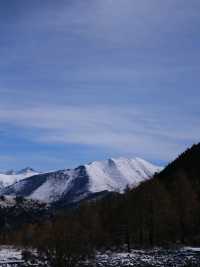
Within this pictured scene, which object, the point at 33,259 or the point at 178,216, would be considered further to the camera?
the point at 178,216

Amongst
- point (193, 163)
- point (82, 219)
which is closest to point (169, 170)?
point (193, 163)

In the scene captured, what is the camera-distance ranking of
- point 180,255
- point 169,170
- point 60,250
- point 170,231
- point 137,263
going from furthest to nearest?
point 169,170, point 170,231, point 180,255, point 137,263, point 60,250

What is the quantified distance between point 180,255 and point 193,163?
11448 centimetres

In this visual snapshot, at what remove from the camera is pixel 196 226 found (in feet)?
340

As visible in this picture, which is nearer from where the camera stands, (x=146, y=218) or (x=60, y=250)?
(x=60, y=250)

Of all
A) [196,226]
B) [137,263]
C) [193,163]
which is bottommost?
[137,263]

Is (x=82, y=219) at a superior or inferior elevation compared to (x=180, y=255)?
superior

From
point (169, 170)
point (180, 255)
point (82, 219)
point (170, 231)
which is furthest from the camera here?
point (169, 170)

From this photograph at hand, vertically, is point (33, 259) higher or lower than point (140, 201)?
lower

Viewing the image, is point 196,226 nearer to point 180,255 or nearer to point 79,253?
point 180,255

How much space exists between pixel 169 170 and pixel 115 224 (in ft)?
311

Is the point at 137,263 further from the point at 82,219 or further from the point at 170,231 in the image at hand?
the point at 82,219

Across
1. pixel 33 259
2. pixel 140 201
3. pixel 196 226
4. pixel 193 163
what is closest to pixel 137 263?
pixel 33 259

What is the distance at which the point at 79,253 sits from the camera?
36.4 meters
